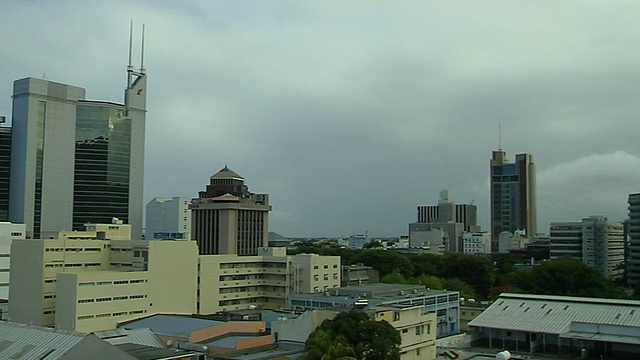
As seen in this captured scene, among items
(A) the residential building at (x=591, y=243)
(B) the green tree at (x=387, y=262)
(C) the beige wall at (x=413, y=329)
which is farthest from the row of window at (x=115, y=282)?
(A) the residential building at (x=591, y=243)

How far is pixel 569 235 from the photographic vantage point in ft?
433

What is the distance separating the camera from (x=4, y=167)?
388ft

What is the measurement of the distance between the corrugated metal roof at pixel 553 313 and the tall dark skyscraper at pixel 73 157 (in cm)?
8687

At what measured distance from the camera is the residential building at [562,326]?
49.1 meters

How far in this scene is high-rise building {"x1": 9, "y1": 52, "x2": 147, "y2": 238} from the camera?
380 feet

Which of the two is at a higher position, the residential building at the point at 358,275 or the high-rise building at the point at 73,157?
the high-rise building at the point at 73,157

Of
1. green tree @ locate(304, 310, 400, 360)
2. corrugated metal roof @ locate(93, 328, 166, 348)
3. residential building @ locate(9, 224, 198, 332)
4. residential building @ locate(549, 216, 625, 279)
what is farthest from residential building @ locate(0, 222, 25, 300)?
residential building @ locate(549, 216, 625, 279)

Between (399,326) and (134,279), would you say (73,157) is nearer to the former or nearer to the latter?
(134,279)

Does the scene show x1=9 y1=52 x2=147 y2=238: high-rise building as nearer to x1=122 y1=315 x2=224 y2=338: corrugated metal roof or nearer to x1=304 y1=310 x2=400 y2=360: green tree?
x1=122 y1=315 x2=224 y2=338: corrugated metal roof

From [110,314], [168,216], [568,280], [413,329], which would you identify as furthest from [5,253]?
[168,216]

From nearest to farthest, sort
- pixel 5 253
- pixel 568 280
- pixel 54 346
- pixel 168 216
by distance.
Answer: pixel 54 346
pixel 568 280
pixel 5 253
pixel 168 216

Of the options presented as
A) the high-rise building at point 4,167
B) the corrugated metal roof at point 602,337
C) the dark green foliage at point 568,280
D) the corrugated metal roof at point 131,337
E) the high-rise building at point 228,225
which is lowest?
the corrugated metal roof at point 602,337

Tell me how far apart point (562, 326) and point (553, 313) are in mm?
2837

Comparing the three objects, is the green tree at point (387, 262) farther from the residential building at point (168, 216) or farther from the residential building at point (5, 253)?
the residential building at point (168, 216)
